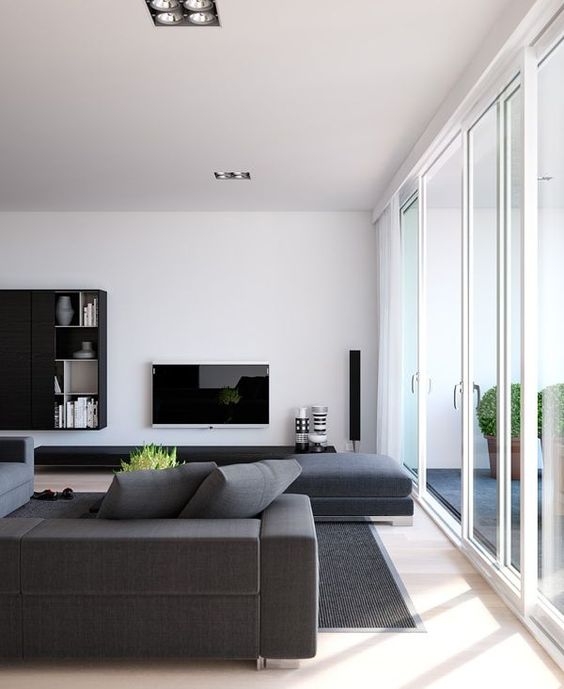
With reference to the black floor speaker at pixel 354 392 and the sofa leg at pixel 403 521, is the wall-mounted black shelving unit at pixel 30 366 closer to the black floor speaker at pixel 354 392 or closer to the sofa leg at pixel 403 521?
the black floor speaker at pixel 354 392

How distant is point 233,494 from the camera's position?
3180mm

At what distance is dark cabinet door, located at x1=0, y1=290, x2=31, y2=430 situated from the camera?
7.79 metres

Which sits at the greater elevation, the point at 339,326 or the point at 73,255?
the point at 73,255

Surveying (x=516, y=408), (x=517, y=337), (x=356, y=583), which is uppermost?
(x=517, y=337)

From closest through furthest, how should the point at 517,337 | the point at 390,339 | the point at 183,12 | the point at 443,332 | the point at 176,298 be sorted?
the point at 183,12 < the point at 517,337 < the point at 390,339 < the point at 443,332 < the point at 176,298

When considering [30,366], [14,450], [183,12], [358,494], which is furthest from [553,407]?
[30,366]

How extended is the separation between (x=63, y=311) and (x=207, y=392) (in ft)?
5.45

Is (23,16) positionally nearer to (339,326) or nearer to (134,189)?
(134,189)

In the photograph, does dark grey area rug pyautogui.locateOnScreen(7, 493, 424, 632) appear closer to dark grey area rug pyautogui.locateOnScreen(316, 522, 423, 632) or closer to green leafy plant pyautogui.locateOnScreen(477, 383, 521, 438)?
dark grey area rug pyautogui.locateOnScreen(316, 522, 423, 632)

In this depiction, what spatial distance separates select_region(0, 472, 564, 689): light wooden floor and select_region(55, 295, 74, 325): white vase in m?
5.20

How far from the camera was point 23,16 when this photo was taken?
11.5ft

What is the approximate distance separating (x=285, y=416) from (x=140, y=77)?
461 cm

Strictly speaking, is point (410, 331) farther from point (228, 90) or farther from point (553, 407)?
point (553, 407)

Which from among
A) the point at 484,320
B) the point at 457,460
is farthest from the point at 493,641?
the point at 457,460
